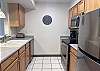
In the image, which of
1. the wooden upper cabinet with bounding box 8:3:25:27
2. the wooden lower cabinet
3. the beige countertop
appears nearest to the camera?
the wooden lower cabinet

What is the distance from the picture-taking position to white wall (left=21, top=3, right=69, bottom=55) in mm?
6125

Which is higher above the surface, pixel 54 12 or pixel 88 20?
pixel 54 12

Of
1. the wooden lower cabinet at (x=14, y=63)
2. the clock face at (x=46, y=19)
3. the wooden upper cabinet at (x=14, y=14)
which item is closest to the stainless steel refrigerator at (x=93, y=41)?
the wooden lower cabinet at (x=14, y=63)

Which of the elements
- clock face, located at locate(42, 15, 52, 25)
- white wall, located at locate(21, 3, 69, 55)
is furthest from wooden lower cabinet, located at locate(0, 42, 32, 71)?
clock face, located at locate(42, 15, 52, 25)

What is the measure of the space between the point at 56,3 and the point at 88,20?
4521mm

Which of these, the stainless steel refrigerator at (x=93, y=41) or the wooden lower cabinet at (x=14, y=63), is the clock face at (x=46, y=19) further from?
the stainless steel refrigerator at (x=93, y=41)

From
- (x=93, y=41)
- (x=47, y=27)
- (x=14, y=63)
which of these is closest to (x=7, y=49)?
(x=14, y=63)

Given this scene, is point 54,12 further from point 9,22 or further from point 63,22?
point 9,22

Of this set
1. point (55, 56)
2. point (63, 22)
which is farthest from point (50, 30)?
point (55, 56)

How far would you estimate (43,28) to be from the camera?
244 inches

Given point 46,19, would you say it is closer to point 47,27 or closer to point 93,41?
point 47,27

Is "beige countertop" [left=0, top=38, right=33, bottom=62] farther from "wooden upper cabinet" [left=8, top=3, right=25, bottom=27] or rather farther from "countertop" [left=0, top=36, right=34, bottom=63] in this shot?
"wooden upper cabinet" [left=8, top=3, right=25, bottom=27]

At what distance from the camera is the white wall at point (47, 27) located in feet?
20.1

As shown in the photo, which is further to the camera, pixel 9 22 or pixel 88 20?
pixel 9 22
